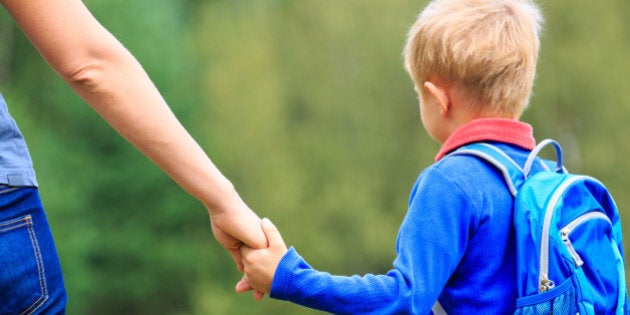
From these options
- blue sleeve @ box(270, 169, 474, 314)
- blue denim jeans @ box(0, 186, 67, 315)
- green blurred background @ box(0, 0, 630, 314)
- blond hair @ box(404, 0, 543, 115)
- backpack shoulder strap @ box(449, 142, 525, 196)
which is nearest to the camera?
blue denim jeans @ box(0, 186, 67, 315)

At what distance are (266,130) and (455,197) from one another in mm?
22362

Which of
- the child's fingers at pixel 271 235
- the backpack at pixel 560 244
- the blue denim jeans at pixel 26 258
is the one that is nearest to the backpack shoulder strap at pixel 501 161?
the backpack at pixel 560 244

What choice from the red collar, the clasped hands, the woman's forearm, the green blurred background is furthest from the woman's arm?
the green blurred background

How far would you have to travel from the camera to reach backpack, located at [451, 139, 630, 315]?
220 centimetres

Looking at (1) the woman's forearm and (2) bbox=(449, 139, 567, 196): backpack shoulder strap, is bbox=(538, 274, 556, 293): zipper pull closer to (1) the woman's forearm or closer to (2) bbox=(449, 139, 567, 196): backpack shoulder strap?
(2) bbox=(449, 139, 567, 196): backpack shoulder strap

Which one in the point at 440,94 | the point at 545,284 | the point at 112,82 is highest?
the point at 112,82

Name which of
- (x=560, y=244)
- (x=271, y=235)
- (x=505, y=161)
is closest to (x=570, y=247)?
(x=560, y=244)

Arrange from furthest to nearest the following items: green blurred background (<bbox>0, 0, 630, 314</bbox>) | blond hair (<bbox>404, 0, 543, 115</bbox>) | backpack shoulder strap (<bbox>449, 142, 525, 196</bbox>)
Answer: green blurred background (<bbox>0, 0, 630, 314</bbox>), blond hair (<bbox>404, 0, 543, 115</bbox>), backpack shoulder strap (<bbox>449, 142, 525, 196</bbox>)

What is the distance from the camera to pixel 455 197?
2221 mm

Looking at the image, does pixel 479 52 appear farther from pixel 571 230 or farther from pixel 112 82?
pixel 112 82

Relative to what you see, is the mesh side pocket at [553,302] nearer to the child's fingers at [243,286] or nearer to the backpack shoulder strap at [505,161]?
the backpack shoulder strap at [505,161]

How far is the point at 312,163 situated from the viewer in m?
25.1

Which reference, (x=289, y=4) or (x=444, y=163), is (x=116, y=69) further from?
(x=289, y=4)

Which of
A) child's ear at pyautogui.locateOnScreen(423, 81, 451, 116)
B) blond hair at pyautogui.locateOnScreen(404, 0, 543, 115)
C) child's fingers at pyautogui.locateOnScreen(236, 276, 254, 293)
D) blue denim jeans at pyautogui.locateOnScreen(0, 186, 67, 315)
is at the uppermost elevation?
blond hair at pyautogui.locateOnScreen(404, 0, 543, 115)
